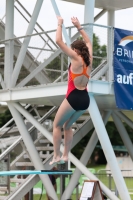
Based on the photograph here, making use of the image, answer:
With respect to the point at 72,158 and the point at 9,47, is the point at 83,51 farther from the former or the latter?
the point at 9,47

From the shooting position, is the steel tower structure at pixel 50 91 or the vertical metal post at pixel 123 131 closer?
the steel tower structure at pixel 50 91

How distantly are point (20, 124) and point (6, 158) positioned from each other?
1677 mm

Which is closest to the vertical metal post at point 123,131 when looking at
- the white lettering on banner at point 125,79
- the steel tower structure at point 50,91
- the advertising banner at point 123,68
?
the steel tower structure at point 50,91

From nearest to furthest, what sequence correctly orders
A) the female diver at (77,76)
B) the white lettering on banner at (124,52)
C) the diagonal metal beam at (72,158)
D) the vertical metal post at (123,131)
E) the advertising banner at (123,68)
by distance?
→ the female diver at (77,76) < the advertising banner at (123,68) < the white lettering on banner at (124,52) < the diagonal metal beam at (72,158) < the vertical metal post at (123,131)

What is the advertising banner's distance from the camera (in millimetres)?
19812

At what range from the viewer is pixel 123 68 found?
19938 mm

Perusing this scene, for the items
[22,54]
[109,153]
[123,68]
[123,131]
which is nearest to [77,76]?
[123,68]

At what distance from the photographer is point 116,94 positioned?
19766 mm

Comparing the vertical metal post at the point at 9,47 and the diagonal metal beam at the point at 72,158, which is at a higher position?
the vertical metal post at the point at 9,47

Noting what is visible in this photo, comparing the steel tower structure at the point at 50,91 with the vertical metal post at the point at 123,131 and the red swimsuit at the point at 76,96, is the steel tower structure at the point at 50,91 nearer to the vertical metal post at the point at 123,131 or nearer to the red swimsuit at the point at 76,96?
the vertical metal post at the point at 123,131

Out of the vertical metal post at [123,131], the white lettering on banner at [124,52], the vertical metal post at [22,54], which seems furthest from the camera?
the vertical metal post at [123,131]

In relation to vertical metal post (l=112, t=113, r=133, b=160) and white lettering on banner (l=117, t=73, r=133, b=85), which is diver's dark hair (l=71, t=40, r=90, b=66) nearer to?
white lettering on banner (l=117, t=73, r=133, b=85)

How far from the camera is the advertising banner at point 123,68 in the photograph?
19812 mm

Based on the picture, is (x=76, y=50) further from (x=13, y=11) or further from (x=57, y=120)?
(x=13, y=11)
